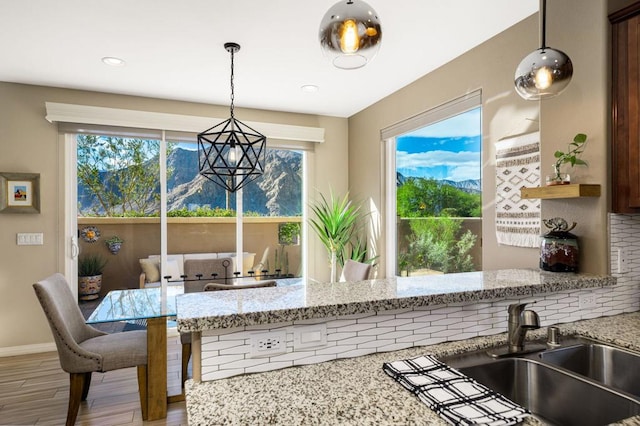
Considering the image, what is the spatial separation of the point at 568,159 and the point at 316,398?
161cm

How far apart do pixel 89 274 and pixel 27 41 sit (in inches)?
86.5

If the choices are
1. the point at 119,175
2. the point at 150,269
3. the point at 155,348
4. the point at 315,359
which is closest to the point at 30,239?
the point at 119,175

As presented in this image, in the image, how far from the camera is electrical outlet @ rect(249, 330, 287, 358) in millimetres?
1125

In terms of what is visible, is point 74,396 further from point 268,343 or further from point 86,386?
point 268,343

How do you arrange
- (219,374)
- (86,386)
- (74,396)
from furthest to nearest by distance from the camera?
(86,386) < (74,396) < (219,374)

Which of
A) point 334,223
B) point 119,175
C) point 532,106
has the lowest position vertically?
point 334,223

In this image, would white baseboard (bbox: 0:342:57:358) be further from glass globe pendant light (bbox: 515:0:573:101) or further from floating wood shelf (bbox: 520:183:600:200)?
glass globe pendant light (bbox: 515:0:573:101)

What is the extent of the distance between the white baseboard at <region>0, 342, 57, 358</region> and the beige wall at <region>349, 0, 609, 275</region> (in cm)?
337

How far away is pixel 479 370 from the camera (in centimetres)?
124

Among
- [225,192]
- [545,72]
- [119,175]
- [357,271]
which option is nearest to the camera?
[545,72]

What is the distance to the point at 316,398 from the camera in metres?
0.99

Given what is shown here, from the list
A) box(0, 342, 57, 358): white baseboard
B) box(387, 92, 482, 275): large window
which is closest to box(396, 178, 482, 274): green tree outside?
box(387, 92, 482, 275): large window

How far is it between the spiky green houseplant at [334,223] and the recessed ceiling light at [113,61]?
241 centimetres

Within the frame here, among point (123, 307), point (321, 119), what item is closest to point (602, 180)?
point (123, 307)
